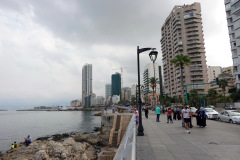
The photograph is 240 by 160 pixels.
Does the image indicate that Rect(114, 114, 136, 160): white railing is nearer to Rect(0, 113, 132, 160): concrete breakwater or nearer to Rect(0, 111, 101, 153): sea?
Rect(0, 113, 132, 160): concrete breakwater

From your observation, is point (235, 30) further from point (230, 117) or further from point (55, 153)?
point (55, 153)

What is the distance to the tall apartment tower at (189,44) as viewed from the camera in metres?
71.2

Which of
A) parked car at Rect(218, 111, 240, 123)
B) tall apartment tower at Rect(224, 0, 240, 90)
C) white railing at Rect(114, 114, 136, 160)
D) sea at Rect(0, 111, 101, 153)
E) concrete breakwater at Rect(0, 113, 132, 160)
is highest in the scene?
tall apartment tower at Rect(224, 0, 240, 90)

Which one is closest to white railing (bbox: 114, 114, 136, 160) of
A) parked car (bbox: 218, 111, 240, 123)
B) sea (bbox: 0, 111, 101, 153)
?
parked car (bbox: 218, 111, 240, 123)

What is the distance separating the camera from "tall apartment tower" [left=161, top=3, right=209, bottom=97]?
7125 centimetres

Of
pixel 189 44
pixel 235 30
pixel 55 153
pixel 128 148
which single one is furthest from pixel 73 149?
pixel 189 44

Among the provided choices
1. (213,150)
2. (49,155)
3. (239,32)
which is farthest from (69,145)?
(239,32)

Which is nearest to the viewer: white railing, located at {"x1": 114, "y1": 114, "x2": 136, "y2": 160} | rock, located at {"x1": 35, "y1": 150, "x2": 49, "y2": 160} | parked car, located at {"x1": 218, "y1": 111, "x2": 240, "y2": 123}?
white railing, located at {"x1": 114, "y1": 114, "x2": 136, "y2": 160}

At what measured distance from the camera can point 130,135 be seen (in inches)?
213

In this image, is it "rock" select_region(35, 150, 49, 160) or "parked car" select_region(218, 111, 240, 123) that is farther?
"parked car" select_region(218, 111, 240, 123)

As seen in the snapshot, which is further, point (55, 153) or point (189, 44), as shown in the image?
point (189, 44)

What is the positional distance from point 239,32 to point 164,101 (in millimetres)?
45445

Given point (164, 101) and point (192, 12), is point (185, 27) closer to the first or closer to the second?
point (192, 12)

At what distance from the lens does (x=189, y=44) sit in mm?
74062
